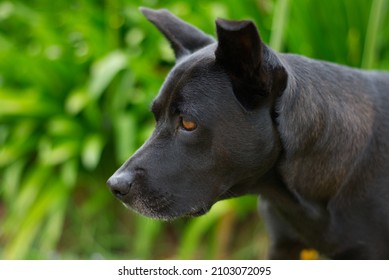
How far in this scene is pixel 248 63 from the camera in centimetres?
221

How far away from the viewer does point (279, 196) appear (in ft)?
8.47

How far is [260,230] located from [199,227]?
1.44 feet

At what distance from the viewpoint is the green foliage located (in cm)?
464

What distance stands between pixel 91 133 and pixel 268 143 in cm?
281

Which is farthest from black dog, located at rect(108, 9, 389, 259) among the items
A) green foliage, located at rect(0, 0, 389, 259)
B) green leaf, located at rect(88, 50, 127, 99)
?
green leaf, located at rect(88, 50, 127, 99)

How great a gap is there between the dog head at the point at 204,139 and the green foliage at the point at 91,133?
2.04m

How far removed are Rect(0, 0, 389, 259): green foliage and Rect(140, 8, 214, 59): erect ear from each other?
1741 millimetres

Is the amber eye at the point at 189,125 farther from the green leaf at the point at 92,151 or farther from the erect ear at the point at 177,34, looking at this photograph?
the green leaf at the point at 92,151

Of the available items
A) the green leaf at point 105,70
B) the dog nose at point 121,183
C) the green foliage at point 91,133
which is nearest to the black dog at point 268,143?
the dog nose at point 121,183

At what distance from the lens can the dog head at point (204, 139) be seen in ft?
7.52

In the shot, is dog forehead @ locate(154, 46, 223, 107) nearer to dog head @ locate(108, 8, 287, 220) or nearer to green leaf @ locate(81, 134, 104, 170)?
dog head @ locate(108, 8, 287, 220)

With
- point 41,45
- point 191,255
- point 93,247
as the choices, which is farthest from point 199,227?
point 41,45


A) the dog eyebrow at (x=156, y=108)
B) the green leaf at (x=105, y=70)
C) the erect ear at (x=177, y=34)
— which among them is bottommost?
the green leaf at (x=105, y=70)

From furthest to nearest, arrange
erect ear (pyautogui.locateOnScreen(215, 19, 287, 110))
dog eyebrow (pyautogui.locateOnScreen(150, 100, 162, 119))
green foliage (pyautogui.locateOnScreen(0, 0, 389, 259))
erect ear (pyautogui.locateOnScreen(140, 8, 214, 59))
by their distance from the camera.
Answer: green foliage (pyautogui.locateOnScreen(0, 0, 389, 259)) → erect ear (pyautogui.locateOnScreen(140, 8, 214, 59)) → dog eyebrow (pyautogui.locateOnScreen(150, 100, 162, 119)) → erect ear (pyautogui.locateOnScreen(215, 19, 287, 110))
